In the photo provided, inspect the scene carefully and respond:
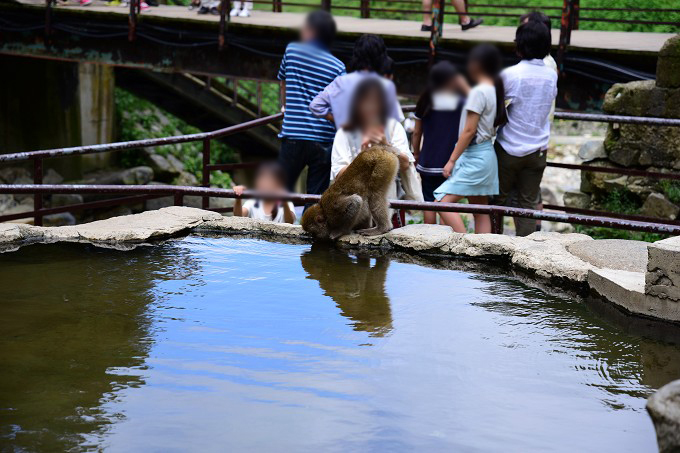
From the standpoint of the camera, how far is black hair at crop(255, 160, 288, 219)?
6086mm

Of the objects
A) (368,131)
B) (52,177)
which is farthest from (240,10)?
(368,131)

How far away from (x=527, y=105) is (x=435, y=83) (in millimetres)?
631

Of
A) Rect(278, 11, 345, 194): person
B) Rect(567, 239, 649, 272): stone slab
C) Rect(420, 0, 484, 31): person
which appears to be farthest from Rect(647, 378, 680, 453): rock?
Rect(420, 0, 484, 31): person

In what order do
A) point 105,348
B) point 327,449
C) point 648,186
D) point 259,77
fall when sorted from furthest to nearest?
point 259,77 → point 648,186 → point 105,348 → point 327,449

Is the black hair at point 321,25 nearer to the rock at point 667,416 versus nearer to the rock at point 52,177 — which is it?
the rock at point 667,416

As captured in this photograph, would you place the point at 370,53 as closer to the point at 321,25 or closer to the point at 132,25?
the point at 321,25

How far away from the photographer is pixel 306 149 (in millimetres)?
6477

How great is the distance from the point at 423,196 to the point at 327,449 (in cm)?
355

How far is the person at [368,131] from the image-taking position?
5.79 metres

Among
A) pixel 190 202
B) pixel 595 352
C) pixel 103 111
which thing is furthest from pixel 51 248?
pixel 103 111

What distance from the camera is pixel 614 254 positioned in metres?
4.95

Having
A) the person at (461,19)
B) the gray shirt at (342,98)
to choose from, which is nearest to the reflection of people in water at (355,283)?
the gray shirt at (342,98)

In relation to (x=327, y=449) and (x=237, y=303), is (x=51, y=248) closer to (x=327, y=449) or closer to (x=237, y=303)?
(x=237, y=303)

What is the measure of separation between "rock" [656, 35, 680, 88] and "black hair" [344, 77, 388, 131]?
11.3 ft
